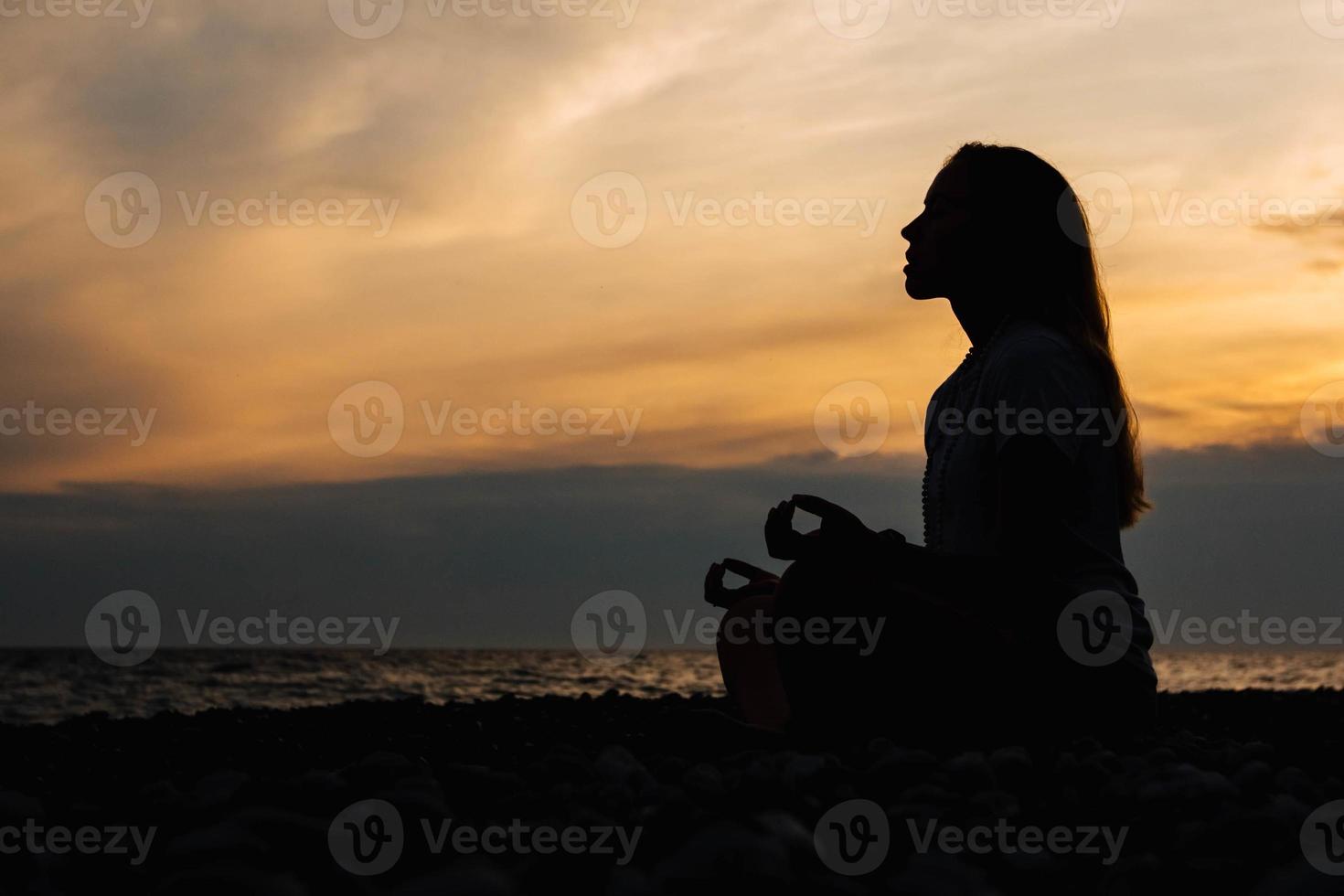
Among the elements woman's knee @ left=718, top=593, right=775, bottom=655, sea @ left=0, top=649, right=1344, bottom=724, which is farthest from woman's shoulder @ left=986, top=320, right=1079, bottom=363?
sea @ left=0, top=649, right=1344, bottom=724

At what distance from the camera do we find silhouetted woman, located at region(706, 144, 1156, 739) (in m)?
3.33

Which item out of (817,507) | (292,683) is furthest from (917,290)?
(292,683)

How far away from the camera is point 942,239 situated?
3857mm

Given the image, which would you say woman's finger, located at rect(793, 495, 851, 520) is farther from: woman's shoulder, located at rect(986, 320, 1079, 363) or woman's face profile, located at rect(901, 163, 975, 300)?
woman's face profile, located at rect(901, 163, 975, 300)

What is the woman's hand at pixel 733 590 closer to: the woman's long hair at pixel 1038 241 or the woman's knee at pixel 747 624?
the woman's knee at pixel 747 624

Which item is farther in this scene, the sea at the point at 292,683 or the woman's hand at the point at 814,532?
the sea at the point at 292,683

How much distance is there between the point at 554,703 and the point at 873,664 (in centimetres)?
388

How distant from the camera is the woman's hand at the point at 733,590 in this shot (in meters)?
4.06

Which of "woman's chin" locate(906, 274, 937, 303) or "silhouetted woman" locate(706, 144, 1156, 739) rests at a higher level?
"woman's chin" locate(906, 274, 937, 303)

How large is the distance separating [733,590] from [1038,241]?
152 centimetres

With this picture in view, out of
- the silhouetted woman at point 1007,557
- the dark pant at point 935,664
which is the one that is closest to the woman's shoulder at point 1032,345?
the silhouetted woman at point 1007,557

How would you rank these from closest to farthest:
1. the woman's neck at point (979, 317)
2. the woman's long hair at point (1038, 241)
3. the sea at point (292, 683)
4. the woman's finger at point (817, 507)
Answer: the woman's finger at point (817, 507) < the woman's long hair at point (1038, 241) < the woman's neck at point (979, 317) < the sea at point (292, 683)

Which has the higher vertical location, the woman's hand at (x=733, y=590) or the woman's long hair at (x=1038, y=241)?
the woman's long hair at (x=1038, y=241)

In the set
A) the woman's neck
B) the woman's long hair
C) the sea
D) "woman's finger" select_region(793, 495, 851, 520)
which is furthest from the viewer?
the sea
